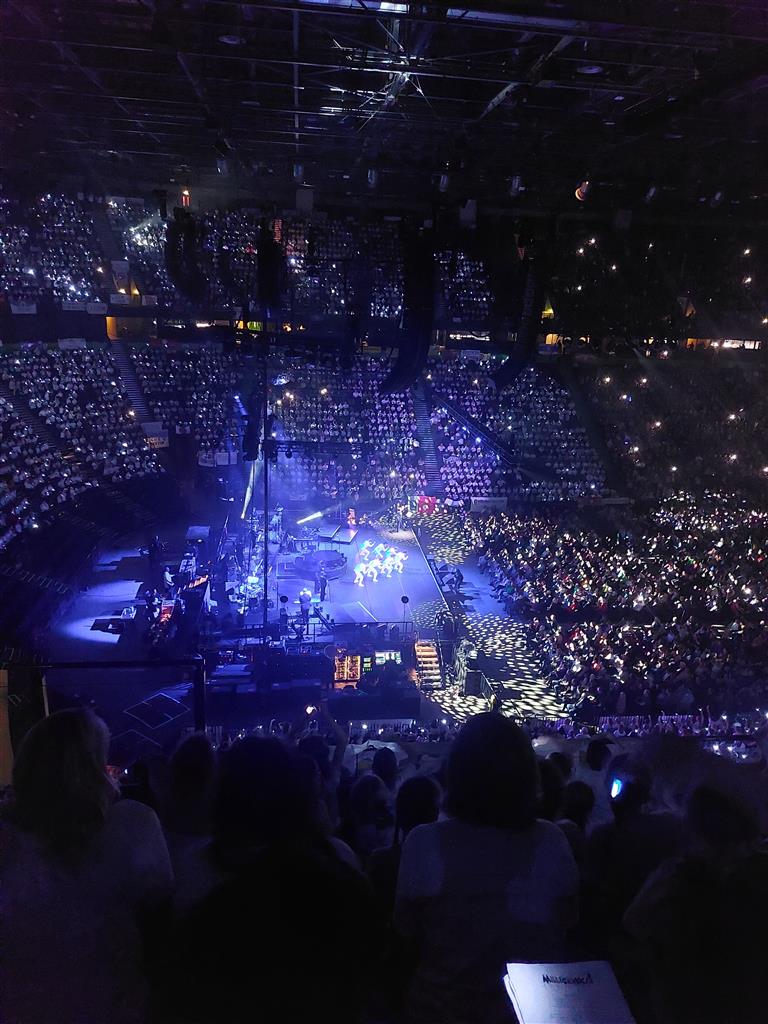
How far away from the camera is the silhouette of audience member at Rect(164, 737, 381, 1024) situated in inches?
51.3

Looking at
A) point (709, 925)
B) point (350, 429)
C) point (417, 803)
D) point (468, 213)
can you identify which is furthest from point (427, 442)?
point (709, 925)

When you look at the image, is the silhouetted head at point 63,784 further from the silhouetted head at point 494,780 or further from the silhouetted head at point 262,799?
the silhouetted head at point 494,780

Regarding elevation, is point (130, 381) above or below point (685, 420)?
above

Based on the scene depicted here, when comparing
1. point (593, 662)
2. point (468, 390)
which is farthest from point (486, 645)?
point (468, 390)

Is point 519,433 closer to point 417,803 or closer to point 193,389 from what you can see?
point 193,389

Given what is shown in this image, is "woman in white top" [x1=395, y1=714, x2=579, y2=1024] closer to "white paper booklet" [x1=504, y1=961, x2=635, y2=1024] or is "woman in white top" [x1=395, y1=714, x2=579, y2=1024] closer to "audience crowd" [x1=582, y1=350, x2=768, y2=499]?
"white paper booklet" [x1=504, y1=961, x2=635, y2=1024]

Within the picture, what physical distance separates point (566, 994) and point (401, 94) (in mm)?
9661

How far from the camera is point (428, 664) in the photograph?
418 inches

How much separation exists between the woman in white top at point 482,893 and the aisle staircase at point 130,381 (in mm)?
19670

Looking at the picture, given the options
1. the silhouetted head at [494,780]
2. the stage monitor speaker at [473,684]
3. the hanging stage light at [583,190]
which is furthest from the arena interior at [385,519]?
the hanging stage light at [583,190]

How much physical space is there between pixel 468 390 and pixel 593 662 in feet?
50.7

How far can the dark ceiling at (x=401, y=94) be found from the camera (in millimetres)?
6156

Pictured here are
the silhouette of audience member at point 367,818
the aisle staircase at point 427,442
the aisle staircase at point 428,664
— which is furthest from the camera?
the aisle staircase at point 427,442

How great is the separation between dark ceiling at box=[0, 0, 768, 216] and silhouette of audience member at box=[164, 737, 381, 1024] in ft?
19.0
